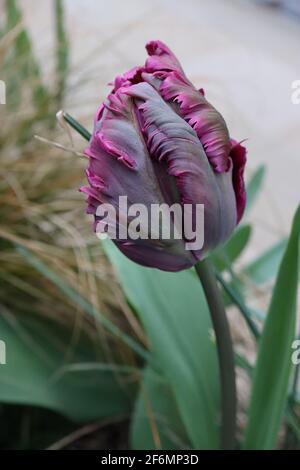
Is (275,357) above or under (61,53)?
under

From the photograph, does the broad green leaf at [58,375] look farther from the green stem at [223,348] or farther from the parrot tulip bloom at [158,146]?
the parrot tulip bloom at [158,146]

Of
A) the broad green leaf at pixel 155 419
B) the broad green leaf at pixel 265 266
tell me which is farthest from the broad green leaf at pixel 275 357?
the broad green leaf at pixel 265 266

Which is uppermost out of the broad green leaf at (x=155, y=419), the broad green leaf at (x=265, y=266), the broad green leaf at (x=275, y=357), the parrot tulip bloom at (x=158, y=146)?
the parrot tulip bloom at (x=158, y=146)

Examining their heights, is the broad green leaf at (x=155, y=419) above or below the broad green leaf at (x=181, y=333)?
below

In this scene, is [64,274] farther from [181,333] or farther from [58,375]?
[181,333]

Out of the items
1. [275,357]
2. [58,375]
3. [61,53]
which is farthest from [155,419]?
[61,53]

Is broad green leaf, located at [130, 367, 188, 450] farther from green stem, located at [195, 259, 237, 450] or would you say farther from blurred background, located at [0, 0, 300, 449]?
green stem, located at [195, 259, 237, 450]
